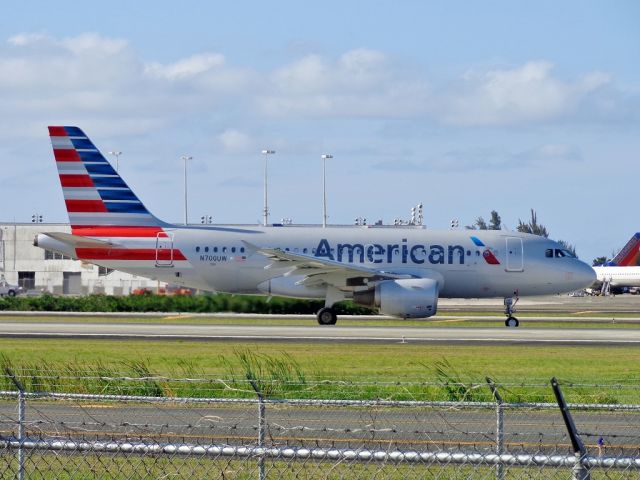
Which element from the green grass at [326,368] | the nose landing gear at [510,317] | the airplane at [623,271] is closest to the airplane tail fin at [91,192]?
the green grass at [326,368]

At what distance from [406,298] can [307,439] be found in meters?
27.4

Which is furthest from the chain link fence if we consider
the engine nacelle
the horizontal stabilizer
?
the horizontal stabilizer

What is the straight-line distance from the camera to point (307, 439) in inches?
576

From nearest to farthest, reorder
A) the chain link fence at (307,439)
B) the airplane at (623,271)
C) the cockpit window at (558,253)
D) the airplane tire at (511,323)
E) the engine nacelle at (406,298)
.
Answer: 1. the chain link fence at (307,439)
2. the engine nacelle at (406,298)
3. the airplane tire at (511,323)
4. the cockpit window at (558,253)
5. the airplane at (623,271)

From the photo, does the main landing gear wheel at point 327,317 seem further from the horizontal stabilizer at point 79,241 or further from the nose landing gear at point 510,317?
the horizontal stabilizer at point 79,241

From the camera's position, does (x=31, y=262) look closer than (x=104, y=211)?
No

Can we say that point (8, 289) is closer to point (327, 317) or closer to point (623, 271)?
point (327, 317)

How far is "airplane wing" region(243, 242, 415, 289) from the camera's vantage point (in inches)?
1666

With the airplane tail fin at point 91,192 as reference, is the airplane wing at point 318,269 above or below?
below

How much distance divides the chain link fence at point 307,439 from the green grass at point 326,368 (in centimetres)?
72

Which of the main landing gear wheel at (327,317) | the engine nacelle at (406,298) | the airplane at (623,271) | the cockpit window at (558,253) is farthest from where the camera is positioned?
the airplane at (623,271)

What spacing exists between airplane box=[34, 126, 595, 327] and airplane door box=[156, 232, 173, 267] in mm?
41

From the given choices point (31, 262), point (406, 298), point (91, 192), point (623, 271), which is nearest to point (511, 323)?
point (406, 298)

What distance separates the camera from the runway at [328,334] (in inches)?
1357
